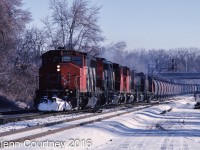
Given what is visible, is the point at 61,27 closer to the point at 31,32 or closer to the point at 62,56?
the point at 31,32

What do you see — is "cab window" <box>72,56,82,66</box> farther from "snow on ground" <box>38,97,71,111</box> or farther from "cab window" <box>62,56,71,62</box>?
"snow on ground" <box>38,97,71,111</box>

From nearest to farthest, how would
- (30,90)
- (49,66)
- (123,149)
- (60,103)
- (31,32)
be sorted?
(123,149) < (60,103) < (49,66) < (30,90) < (31,32)

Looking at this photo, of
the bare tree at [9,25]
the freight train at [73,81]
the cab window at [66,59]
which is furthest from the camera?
the bare tree at [9,25]

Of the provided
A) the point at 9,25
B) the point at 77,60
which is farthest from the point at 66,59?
the point at 9,25

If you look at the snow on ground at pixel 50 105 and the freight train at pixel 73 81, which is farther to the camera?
the freight train at pixel 73 81

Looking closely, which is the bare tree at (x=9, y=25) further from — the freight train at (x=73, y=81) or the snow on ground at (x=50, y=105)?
the snow on ground at (x=50, y=105)

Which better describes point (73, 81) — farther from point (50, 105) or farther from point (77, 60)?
point (50, 105)

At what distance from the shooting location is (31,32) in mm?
57125

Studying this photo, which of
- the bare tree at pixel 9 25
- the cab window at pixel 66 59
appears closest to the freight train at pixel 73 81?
the cab window at pixel 66 59

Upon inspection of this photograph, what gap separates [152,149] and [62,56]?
15988 millimetres

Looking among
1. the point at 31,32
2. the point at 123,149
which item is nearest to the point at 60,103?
the point at 123,149

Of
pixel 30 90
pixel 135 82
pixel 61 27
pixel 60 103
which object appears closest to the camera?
pixel 60 103

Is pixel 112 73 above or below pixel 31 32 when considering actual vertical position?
below

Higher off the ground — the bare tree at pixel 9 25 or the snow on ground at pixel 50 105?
the bare tree at pixel 9 25
